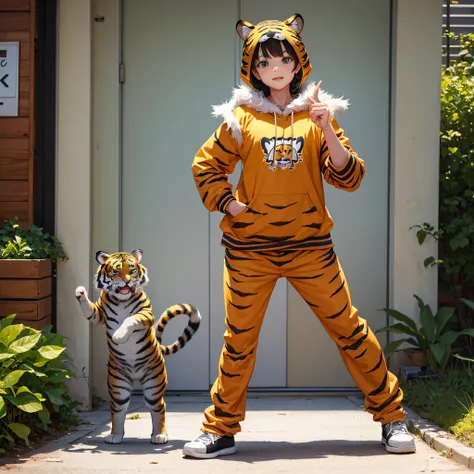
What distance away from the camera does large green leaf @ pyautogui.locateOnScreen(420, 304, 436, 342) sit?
23.2 ft

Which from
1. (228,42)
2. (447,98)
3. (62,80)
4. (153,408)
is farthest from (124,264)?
(447,98)

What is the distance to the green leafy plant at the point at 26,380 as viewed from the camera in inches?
211

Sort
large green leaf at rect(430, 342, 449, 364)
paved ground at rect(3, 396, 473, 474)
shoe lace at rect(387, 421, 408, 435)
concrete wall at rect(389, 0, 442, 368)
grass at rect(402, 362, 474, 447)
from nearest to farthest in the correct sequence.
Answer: paved ground at rect(3, 396, 473, 474), shoe lace at rect(387, 421, 408, 435), grass at rect(402, 362, 474, 447), large green leaf at rect(430, 342, 449, 364), concrete wall at rect(389, 0, 442, 368)

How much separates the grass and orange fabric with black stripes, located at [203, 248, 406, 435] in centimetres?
54

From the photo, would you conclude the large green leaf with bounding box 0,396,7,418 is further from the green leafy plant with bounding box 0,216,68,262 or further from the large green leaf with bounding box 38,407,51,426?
the green leafy plant with bounding box 0,216,68,262

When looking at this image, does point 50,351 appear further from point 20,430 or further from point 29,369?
point 20,430

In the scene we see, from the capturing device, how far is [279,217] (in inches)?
202

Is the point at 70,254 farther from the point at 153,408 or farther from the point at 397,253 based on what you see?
the point at 397,253

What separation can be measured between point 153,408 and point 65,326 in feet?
5.66

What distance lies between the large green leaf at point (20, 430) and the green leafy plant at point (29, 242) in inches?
56.0

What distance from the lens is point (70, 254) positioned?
23.2 feet

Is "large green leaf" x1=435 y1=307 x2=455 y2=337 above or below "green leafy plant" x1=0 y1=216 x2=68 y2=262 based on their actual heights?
below

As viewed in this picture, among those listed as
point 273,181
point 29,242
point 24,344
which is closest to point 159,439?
point 24,344

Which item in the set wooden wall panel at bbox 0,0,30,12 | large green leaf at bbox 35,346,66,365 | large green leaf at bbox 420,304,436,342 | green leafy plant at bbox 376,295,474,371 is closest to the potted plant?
large green leaf at bbox 35,346,66,365
